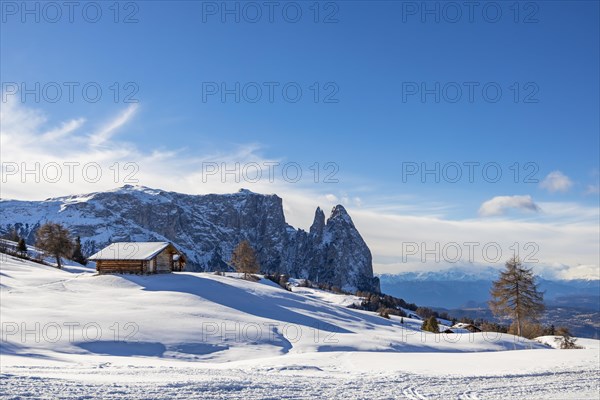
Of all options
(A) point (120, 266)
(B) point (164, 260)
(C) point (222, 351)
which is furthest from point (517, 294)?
(A) point (120, 266)

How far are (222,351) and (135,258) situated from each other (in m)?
30.6

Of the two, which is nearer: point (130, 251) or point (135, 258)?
point (135, 258)

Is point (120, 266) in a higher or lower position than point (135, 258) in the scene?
lower

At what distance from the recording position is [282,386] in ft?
52.1

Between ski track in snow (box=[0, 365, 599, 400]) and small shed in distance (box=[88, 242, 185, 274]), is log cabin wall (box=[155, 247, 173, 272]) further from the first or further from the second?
ski track in snow (box=[0, 365, 599, 400])

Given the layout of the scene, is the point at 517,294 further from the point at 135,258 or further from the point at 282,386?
the point at 135,258

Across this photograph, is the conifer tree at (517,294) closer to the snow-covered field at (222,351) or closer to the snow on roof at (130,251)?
the snow-covered field at (222,351)

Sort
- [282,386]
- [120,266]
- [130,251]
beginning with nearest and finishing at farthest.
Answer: [282,386]
[120,266]
[130,251]

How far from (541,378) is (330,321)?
2994 centimetres

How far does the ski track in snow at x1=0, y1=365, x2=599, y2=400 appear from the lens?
13.8 meters

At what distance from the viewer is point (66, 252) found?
242 feet

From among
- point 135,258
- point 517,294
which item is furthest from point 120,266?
point 517,294

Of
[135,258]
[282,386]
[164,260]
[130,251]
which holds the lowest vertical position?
[282,386]

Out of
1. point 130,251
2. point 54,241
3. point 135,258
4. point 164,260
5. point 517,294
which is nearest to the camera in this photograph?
point 517,294
